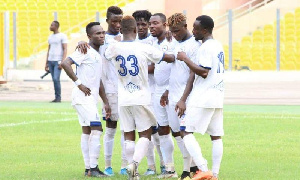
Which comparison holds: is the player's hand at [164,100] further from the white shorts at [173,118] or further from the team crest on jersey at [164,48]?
the team crest on jersey at [164,48]

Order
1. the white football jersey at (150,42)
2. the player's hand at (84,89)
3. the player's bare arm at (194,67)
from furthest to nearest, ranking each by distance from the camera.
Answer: the white football jersey at (150,42) < the player's hand at (84,89) < the player's bare arm at (194,67)

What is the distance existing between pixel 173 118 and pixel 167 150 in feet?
1.62

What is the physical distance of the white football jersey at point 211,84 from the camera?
9.65 m

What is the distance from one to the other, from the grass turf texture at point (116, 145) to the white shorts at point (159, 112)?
0.70m

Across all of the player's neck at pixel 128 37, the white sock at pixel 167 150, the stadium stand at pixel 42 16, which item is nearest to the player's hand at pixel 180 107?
the white sock at pixel 167 150

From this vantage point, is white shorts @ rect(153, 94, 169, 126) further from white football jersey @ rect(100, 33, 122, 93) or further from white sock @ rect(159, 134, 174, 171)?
white football jersey @ rect(100, 33, 122, 93)

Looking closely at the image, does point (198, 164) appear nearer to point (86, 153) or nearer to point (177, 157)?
point (86, 153)

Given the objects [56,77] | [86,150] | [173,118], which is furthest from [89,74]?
[56,77]

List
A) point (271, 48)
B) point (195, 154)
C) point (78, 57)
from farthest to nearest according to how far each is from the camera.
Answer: point (271, 48) → point (78, 57) → point (195, 154)

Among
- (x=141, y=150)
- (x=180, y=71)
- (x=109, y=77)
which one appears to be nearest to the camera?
(x=141, y=150)

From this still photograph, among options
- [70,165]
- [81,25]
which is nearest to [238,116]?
[70,165]

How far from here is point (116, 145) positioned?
→ 13836 millimetres

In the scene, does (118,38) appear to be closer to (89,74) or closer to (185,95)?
(89,74)

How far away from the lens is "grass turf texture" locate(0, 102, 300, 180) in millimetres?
10969
